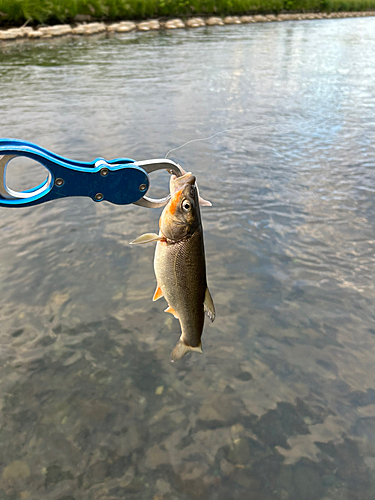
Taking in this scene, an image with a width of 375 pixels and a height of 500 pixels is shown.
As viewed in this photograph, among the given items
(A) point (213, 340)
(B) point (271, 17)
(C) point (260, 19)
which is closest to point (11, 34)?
(C) point (260, 19)

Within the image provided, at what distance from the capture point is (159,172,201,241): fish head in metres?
2.33

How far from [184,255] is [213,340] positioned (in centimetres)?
175

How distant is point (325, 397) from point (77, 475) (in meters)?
1.97

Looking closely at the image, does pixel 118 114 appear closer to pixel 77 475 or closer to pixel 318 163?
pixel 318 163

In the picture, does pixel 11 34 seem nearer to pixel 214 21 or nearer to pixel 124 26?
pixel 124 26

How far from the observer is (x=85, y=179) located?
2695 millimetres

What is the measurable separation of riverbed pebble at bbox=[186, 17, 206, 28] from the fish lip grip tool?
38631 millimetres

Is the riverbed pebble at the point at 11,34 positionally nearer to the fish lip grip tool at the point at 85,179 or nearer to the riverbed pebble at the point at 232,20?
the riverbed pebble at the point at 232,20

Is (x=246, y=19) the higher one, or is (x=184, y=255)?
(x=184, y=255)

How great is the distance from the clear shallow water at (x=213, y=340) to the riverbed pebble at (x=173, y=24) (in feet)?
99.6

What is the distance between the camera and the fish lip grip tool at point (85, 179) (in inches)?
103

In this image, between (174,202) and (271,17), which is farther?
(271,17)

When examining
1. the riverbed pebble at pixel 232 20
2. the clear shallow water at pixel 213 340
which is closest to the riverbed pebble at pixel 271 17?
the riverbed pebble at pixel 232 20

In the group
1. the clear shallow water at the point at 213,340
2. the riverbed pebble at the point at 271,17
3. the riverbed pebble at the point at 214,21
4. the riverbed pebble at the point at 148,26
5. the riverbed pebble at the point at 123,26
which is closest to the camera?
the clear shallow water at the point at 213,340
